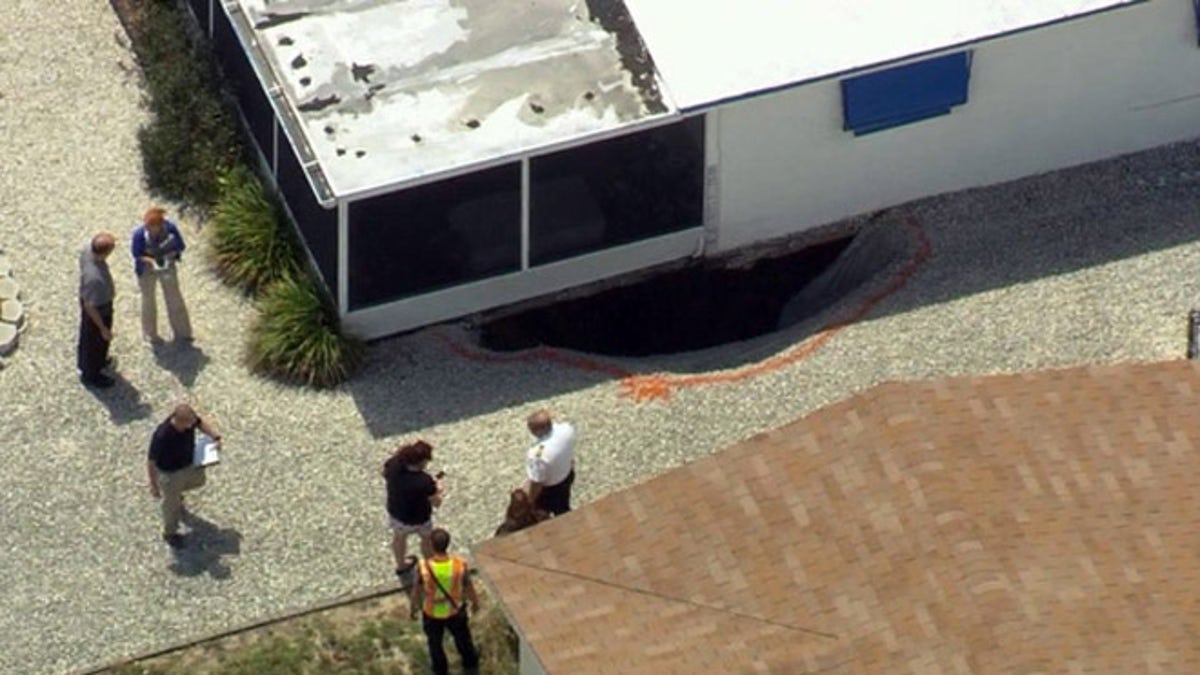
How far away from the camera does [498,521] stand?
1025 inches

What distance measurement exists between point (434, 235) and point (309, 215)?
3.82ft

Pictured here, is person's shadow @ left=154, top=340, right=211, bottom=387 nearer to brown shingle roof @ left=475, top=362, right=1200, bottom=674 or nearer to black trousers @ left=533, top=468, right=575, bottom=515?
black trousers @ left=533, top=468, right=575, bottom=515

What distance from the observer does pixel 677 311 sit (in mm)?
29266

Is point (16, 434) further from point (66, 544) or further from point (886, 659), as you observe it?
point (886, 659)

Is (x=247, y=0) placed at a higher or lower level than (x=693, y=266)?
higher

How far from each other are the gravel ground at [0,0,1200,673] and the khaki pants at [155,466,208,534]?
32cm

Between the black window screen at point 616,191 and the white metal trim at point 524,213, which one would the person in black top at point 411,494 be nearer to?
the white metal trim at point 524,213

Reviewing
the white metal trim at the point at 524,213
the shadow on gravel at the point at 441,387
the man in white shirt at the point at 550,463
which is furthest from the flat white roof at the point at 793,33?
the man in white shirt at the point at 550,463

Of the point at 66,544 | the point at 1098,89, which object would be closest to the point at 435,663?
the point at 66,544

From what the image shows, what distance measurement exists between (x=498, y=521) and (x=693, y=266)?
411cm

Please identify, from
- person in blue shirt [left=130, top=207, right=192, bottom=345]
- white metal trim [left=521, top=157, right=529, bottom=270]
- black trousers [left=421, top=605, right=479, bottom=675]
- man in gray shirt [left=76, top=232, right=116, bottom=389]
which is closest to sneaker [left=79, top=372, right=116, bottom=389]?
man in gray shirt [left=76, top=232, right=116, bottom=389]

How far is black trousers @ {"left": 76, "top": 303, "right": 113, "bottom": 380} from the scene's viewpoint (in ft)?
87.8

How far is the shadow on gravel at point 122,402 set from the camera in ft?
88.3

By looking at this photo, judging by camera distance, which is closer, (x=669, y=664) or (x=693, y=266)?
(x=669, y=664)
